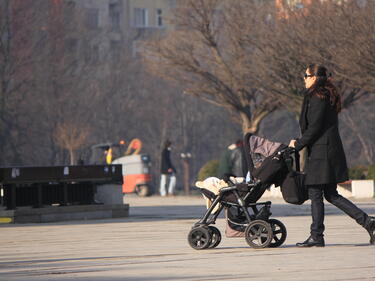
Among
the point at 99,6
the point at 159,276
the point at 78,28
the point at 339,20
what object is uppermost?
the point at 99,6

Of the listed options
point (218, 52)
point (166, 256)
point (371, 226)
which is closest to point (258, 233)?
point (166, 256)

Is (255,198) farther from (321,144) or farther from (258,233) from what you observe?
(321,144)

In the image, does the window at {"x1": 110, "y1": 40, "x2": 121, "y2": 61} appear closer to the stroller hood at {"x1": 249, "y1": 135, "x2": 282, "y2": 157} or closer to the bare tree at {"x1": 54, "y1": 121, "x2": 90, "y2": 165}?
the bare tree at {"x1": 54, "y1": 121, "x2": 90, "y2": 165}

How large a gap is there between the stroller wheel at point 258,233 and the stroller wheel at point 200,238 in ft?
1.43

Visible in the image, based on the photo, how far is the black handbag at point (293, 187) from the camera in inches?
456

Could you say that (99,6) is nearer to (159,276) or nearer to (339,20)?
(339,20)

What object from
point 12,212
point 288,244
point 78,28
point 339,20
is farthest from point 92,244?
point 78,28

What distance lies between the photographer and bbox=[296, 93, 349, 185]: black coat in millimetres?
11539

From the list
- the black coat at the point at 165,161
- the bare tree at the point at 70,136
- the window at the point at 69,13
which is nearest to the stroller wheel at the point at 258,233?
the black coat at the point at 165,161

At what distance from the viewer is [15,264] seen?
1084 cm

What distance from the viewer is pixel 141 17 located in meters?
97.8

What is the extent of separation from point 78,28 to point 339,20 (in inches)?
1205

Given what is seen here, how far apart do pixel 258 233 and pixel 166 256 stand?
1070mm

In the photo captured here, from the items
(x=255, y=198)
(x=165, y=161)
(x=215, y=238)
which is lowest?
(x=215, y=238)
